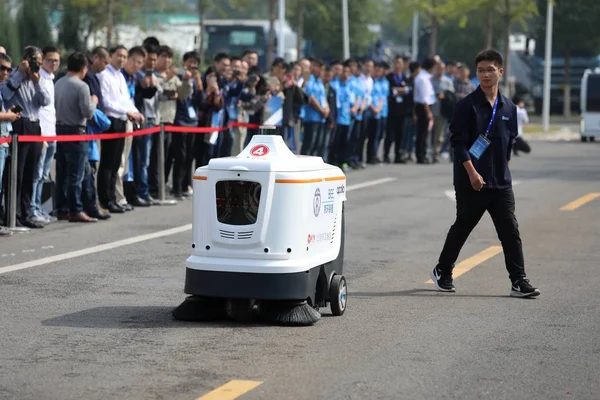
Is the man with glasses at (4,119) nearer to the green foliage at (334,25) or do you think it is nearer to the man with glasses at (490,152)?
the man with glasses at (490,152)

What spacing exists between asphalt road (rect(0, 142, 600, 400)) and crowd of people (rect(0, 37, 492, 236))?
3.49ft

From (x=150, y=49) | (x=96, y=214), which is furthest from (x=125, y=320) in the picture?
(x=150, y=49)

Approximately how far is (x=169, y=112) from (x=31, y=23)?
82.1 feet

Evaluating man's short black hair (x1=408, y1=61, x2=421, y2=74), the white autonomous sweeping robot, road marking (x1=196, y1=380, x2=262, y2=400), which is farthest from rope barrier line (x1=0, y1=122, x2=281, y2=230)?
man's short black hair (x1=408, y1=61, x2=421, y2=74)

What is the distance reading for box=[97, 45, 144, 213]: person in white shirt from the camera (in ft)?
56.7

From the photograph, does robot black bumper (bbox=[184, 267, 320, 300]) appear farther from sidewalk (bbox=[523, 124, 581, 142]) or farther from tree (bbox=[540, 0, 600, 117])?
tree (bbox=[540, 0, 600, 117])

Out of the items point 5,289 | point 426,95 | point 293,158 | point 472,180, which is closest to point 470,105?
point 472,180

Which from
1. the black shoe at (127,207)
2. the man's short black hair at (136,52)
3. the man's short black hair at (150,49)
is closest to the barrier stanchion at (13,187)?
the black shoe at (127,207)

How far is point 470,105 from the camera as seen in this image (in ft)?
36.5

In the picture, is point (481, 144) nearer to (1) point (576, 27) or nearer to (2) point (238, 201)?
(2) point (238, 201)

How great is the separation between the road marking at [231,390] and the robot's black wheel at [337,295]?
232cm

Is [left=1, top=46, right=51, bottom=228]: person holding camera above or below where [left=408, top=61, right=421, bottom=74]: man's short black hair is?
below

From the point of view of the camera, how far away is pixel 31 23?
43.2m

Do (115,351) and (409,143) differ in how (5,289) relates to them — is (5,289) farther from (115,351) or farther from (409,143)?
(409,143)
